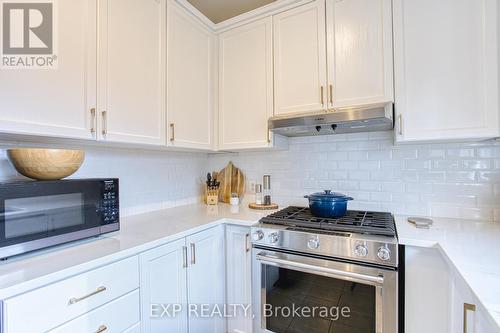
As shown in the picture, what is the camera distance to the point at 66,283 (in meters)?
0.87

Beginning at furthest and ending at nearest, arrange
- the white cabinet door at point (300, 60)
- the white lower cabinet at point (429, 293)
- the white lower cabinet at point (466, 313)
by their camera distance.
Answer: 1. the white cabinet door at point (300, 60)
2. the white lower cabinet at point (429, 293)
3. the white lower cabinet at point (466, 313)

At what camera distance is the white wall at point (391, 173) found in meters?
1.51

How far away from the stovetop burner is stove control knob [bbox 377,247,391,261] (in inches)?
3.8

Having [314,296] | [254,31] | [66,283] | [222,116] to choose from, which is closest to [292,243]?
[314,296]

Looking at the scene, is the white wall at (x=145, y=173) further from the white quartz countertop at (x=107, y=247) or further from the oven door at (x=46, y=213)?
the oven door at (x=46, y=213)

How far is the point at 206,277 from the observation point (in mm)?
1556

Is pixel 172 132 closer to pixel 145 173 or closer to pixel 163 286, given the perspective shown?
pixel 145 173

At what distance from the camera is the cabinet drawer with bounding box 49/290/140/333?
89 cm

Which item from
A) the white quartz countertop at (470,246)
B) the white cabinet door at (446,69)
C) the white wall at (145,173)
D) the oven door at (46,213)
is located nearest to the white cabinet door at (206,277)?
the oven door at (46,213)

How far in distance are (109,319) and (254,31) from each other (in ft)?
6.75

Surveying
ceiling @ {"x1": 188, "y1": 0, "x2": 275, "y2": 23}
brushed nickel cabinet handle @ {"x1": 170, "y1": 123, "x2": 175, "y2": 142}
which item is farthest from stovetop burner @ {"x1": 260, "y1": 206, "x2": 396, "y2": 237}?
ceiling @ {"x1": 188, "y1": 0, "x2": 275, "y2": 23}

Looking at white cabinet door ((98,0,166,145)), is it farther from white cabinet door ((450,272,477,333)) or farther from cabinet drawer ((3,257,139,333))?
white cabinet door ((450,272,477,333))

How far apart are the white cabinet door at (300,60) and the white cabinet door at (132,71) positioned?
84 centimetres

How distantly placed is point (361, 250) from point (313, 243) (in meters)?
→ 0.25
